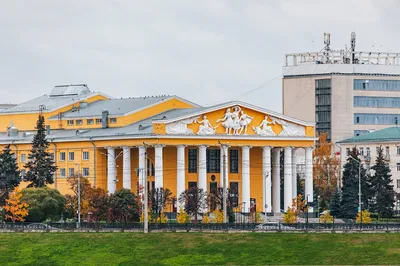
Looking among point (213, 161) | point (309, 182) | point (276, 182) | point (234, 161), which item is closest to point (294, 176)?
point (276, 182)

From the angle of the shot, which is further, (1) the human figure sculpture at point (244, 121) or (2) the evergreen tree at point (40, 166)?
(1) the human figure sculpture at point (244, 121)

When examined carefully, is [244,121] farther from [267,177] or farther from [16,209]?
[16,209]

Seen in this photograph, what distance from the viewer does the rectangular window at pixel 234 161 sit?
148250mm

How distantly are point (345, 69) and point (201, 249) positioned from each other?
86915mm

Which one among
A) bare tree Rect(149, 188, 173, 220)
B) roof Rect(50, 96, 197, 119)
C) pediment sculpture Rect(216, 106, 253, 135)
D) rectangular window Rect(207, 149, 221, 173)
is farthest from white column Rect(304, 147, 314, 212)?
bare tree Rect(149, 188, 173, 220)

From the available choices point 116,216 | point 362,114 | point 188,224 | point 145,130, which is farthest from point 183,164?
point 362,114

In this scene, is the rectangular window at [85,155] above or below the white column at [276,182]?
above

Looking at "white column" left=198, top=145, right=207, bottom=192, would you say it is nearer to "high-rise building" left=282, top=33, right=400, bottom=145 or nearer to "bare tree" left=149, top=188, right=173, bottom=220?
"bare tree" left=149, top=188, right=173, bottom=220

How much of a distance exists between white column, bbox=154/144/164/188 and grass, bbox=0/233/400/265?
29997 millimetres

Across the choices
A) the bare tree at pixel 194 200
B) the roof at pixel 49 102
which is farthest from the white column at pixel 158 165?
the roof at pixel 49 102

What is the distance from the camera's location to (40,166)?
13938 cm

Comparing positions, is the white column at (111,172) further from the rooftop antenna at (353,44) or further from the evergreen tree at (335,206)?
the rooftop antenna at (353,44)

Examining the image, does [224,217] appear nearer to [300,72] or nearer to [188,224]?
[188,224]

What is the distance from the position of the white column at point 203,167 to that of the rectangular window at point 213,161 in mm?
2561
